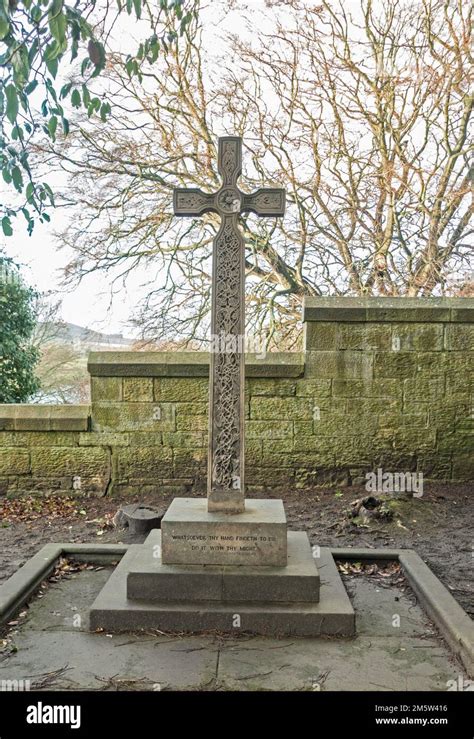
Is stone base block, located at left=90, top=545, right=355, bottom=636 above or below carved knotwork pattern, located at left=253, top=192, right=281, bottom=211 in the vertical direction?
below

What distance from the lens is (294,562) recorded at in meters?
3.80

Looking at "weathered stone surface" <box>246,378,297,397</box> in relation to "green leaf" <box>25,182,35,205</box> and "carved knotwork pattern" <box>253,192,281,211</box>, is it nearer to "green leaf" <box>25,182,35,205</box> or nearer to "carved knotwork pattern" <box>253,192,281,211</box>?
"carved knotwork pattern" <box>253,192,281,211</box>

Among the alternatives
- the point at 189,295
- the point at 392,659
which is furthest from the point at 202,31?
the point at 392,659

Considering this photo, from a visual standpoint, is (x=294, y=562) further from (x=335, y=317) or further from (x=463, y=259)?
(x=463, y=259)

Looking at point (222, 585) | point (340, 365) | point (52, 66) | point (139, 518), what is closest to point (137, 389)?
point (139, 518)

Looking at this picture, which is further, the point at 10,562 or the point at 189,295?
the point at 189,295

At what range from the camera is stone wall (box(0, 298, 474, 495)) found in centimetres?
648

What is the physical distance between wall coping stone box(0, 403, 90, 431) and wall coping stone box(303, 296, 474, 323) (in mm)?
2583

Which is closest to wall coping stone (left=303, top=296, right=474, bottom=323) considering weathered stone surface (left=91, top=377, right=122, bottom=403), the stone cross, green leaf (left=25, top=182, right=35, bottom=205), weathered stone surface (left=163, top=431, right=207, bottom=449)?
weathered stone surface (left=163, top=431, right=207, bottom=449)

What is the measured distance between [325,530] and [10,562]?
2.58 meters

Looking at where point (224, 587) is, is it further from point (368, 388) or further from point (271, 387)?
point (368, 388)

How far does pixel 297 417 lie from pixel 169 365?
56.4 inches

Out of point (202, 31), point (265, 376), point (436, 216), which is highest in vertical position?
point (202, 31)

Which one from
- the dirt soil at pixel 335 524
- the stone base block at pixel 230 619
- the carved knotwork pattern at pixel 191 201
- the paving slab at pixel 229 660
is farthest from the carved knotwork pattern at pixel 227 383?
the dirt soil at pixel 335 524
